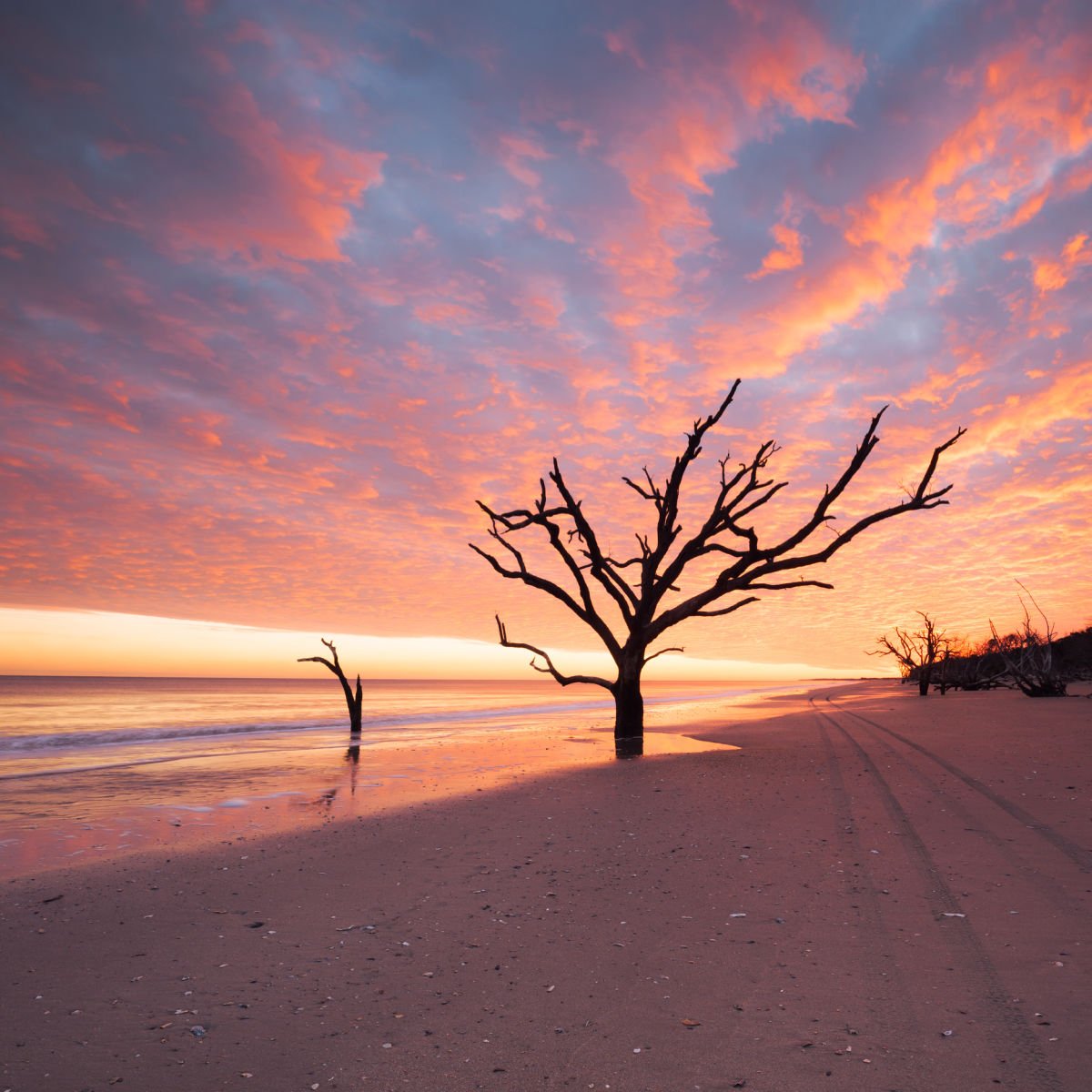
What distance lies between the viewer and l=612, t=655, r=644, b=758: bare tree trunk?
16.0 m

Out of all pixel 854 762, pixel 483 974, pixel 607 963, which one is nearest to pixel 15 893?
pixel 483 974

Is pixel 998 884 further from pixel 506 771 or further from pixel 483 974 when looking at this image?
pixel 506 771

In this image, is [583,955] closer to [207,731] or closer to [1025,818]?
[1025,818]

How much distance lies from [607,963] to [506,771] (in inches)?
345

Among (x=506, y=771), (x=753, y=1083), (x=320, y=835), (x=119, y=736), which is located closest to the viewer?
(x=753, y=1083)

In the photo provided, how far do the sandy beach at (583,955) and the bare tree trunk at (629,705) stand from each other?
7.97m

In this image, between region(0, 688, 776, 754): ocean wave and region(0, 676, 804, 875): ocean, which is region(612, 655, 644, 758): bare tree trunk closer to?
region(0, 676, 804, 875): ocean

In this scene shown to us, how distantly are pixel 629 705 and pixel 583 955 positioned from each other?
12515 millimetres

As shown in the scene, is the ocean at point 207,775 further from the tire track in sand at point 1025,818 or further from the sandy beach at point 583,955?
the tire track in sand at point 1025,818

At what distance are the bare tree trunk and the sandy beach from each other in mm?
7968

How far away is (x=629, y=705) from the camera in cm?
1641

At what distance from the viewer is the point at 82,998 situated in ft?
12.2

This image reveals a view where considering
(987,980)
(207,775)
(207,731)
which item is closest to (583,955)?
(987,980)

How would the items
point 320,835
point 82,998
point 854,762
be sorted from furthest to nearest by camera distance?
1. point 854,762
2. point 320,835
3. point 82,998
